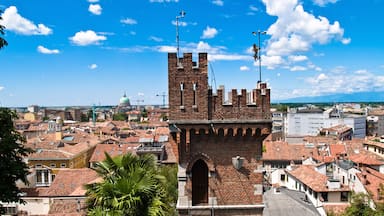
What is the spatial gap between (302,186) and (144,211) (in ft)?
122

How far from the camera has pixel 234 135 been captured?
14148mm

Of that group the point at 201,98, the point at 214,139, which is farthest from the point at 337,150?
the point at 201,98

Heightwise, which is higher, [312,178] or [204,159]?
[204,159]

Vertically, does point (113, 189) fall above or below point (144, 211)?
above

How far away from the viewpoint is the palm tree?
12.1m

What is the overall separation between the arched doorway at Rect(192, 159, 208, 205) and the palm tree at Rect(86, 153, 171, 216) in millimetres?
1494

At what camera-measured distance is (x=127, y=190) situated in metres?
12.4

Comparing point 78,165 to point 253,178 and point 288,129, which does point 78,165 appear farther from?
point 288,129

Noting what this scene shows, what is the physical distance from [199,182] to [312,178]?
33530 millimetres

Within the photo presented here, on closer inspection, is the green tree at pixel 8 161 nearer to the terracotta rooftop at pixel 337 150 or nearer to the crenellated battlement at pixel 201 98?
the crenellated battlement at pixel 201 98

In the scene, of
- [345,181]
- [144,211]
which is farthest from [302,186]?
[144,211]

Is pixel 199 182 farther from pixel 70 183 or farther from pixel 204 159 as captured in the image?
pixel 70 183

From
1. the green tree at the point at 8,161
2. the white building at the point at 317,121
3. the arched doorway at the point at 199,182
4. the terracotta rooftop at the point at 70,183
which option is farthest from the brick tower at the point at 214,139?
the white building at the point at 317,121

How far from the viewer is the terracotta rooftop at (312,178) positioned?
39781 millimetres
